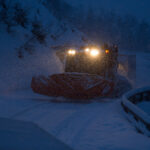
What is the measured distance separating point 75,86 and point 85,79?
425mm

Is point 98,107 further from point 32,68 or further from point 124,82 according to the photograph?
point 32,68

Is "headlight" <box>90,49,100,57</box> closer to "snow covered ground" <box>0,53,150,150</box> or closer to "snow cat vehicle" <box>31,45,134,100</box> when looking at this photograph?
"snow cat vehicle" <box>31,45,134,100</box>

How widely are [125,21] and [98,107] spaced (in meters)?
65.5

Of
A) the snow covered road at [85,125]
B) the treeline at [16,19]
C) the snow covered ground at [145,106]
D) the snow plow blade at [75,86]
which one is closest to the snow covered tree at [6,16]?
the treeline at [16,19]

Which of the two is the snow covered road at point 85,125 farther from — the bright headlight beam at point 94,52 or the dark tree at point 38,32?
the dark tree at point 38,32

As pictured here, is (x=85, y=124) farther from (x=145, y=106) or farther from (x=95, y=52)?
(x=95, y=52)

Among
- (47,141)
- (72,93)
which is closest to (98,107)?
(72,93)

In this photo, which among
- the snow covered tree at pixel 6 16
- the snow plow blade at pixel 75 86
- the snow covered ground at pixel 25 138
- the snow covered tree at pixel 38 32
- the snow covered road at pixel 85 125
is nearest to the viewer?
the snow covered ground at pixel 25 138

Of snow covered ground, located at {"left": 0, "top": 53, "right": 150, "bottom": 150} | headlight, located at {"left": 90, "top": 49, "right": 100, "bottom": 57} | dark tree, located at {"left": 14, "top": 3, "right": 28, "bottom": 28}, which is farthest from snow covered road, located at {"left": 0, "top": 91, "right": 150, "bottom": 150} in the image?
dark tree, located at {"left": 14, "top": 3, "right": 28, "bottom": 28}

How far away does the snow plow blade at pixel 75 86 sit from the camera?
5.89 m

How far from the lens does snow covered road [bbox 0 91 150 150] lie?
297 cm

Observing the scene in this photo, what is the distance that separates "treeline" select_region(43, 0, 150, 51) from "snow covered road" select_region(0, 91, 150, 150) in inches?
1820

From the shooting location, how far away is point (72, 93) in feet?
19.6

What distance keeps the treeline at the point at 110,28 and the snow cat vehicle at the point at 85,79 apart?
4281 cm
